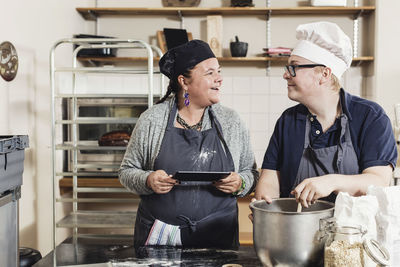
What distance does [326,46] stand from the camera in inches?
63.0

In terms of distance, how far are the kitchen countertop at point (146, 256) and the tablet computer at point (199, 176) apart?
0.84 ft

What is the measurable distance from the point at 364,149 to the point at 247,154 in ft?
1.95

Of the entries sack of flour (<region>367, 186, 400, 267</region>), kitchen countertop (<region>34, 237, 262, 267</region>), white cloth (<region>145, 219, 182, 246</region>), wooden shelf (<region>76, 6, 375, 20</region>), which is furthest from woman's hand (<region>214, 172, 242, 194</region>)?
wooden shelf (<region>76, 6, 375, 20</region>)

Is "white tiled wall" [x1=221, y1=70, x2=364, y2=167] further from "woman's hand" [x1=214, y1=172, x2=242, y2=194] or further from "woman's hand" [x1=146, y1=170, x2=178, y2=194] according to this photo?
"woman's hand" [x1=146, y1=170, x2=178, y2=194]

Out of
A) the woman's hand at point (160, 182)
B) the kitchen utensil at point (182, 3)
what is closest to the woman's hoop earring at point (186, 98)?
the woman's hand at point (160, 182)

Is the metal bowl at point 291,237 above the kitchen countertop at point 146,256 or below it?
above

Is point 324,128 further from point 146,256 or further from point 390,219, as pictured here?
point 146,256

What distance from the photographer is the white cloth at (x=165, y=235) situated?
1745mm

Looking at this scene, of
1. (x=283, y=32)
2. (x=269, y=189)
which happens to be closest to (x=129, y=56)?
(x=283, y=32)

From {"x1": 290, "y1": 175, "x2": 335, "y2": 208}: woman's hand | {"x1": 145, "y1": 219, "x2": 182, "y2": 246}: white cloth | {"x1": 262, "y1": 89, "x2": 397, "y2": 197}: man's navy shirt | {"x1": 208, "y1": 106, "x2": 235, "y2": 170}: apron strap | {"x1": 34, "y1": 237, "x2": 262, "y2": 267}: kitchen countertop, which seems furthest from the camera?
{"x1": 208, "y1": 106, "x2": 235, "y2": 170}: apron strap

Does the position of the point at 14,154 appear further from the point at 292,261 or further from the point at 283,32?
the point at 283,32

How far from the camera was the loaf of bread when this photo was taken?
308 centimetres

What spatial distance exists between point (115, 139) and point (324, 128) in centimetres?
179

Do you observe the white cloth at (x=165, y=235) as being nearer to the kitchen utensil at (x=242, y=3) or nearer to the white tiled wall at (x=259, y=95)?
the white tiled wall at (x=259, y=95)
